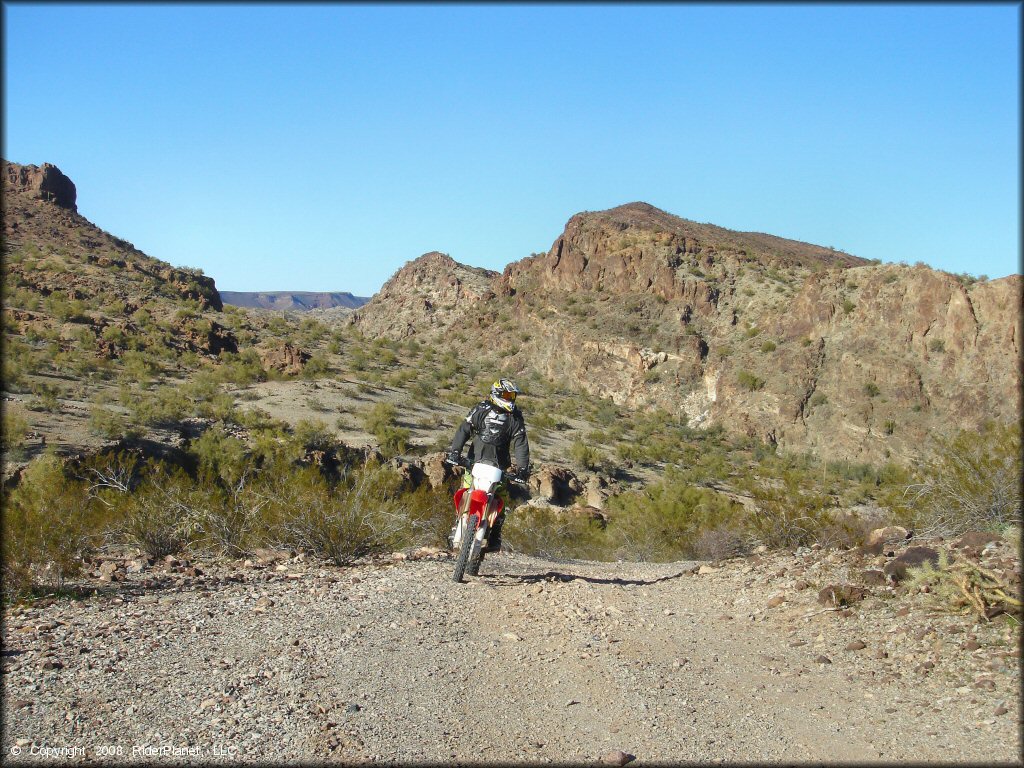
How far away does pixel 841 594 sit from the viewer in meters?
6.51

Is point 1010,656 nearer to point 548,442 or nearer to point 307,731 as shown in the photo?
point 307,731

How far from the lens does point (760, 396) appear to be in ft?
141

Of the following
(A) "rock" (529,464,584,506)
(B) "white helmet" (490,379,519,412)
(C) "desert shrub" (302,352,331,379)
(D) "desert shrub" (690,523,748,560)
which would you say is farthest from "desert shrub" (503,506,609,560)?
(C) "desert shrub" (302,352,331,379)

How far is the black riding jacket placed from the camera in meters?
7.56

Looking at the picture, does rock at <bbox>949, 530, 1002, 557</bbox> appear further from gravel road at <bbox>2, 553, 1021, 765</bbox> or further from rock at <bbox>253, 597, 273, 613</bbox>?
rock at <bbox>253, 597, 273, 613</bbox>

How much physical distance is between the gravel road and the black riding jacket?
125 cm

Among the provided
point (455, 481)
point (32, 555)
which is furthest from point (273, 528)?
point (455, 481)

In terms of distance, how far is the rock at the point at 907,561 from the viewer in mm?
6559

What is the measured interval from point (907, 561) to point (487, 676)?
4048 mm

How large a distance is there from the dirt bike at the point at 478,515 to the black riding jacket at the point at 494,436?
140 mm

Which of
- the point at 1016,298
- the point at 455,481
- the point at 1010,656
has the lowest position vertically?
the point at 455,481

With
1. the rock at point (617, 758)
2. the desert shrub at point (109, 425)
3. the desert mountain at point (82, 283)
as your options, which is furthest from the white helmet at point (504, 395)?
the desert mountain at point (82, 283)

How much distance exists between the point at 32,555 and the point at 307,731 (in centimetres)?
415

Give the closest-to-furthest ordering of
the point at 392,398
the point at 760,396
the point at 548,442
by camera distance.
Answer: the point at 548,442, the point at 392,398, the point at 760,396
